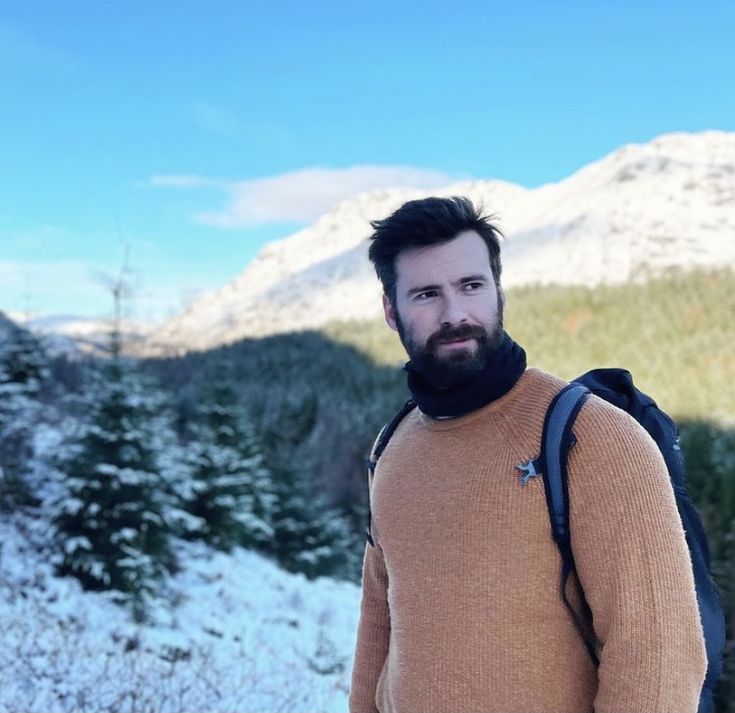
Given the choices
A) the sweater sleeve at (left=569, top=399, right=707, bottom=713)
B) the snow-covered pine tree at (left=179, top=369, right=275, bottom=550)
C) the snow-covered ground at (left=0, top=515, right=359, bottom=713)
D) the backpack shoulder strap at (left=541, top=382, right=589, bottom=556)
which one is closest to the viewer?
the sweater sleeve at (left=569, top=399, right=707, bottom=713)

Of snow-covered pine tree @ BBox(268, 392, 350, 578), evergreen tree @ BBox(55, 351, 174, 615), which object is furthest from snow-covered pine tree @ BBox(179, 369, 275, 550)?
evergreen tree @ BBox(55, 351, 174, 615)

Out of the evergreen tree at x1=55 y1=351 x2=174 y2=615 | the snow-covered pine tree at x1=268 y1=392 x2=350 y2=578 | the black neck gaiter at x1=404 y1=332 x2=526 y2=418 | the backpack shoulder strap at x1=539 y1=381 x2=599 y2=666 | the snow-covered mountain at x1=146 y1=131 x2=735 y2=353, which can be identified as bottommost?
the snow-covered pine tree at x1=268 y1=392 x2=350 y2=578

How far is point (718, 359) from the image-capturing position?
8381 cm

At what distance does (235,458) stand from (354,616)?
23.0 feet

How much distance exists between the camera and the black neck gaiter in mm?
2035

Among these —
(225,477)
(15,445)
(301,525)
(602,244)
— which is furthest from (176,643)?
(602,244)

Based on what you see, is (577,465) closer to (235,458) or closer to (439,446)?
(439,446)

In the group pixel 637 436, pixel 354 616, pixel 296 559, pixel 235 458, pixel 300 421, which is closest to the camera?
pixel 637 436

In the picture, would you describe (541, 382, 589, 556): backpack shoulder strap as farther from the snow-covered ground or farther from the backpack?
the snow-covered ground

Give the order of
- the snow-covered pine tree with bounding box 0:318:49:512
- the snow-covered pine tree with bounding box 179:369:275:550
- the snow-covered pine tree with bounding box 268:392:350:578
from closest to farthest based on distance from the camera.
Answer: the snow-covered pine tree with bounding box 0:318:49:512
the snow-covered pine tree with bounding box 179:369:275:550
the snow-covered pine tree with bounding box 268:392:350:578

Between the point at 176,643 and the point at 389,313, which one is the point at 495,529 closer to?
the point at 389,313

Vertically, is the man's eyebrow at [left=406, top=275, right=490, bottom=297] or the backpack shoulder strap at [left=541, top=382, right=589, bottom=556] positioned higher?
the man's eyebrow at [left=406, top=275, right=490, bottom=297]

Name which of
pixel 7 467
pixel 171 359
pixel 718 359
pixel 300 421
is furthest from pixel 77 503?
pixel 718 359

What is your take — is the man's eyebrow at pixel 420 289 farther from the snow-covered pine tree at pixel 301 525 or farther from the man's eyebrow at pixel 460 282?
the snow-covered pine tree at pixel 301 525
